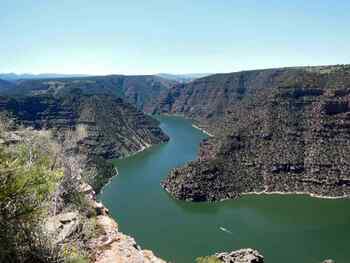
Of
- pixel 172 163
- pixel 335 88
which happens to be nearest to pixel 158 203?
pixel 172 163

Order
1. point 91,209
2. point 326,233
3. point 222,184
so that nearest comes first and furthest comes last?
point 91,209 → point 326,233 → point 222,184

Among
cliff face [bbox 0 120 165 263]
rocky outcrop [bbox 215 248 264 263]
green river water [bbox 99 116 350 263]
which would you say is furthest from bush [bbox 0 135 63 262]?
green river water [bbox 99 116 350 263]

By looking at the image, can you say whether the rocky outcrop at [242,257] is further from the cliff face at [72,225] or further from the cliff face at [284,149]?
the cliff face at [284,149]

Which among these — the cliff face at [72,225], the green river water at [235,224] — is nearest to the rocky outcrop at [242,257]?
the cliff face at [72,225]

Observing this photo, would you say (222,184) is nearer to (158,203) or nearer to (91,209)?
(158,203)

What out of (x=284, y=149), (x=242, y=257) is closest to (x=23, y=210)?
(x=242, y=257)

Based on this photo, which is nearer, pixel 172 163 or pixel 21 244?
pixel 21 244

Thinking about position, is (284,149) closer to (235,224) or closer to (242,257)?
(235,224)
